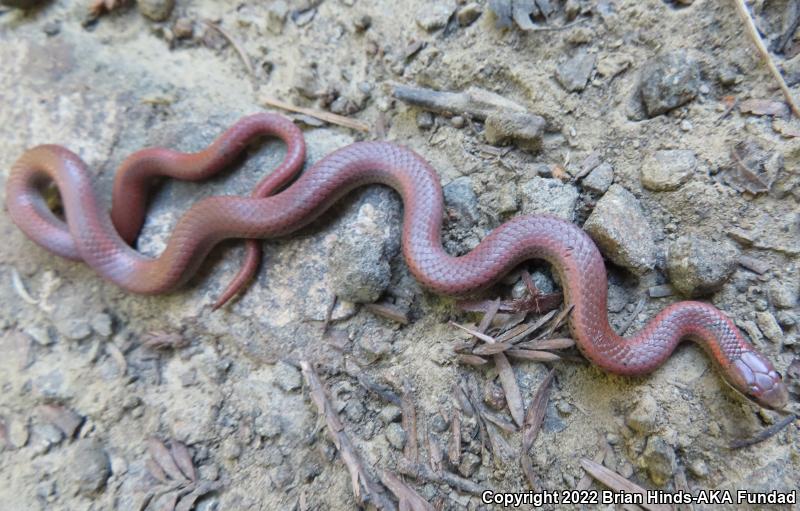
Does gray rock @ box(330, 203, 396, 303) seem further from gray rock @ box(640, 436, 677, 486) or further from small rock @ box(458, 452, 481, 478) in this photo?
gray rock @ box(640, 436, 677, 486)

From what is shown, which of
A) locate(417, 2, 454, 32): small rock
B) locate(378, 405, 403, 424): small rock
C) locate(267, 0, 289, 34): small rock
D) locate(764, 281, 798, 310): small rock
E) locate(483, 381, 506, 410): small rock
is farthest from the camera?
locate(267, 0, 289, 34): small rock

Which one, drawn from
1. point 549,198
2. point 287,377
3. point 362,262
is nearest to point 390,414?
point 287,377

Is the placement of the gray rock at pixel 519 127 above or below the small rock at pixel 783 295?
above

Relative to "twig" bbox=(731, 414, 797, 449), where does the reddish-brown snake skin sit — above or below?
above

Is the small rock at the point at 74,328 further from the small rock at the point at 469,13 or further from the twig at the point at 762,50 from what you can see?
the twig at the point at 762,50

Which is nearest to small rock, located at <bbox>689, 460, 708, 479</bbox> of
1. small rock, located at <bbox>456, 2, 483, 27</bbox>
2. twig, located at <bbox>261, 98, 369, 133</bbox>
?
twig, located at <bbox>261, 98, 369, 133</bbox>

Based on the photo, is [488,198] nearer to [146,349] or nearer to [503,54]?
[503,54]

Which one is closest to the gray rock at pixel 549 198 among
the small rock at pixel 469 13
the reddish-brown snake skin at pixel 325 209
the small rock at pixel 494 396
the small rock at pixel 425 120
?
the reddish-brown snake skin at pixel 325 209
